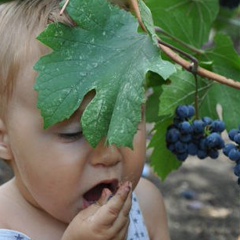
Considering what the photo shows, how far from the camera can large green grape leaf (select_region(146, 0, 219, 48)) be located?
156cm

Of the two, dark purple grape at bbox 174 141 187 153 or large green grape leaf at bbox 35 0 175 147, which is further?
dark purple grape at bbox 174 141 187 153

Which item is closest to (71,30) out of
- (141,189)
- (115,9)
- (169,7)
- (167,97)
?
(115,9)

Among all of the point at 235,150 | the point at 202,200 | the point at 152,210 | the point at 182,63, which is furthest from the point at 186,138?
the point at 202,200

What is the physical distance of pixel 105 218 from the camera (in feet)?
3.77

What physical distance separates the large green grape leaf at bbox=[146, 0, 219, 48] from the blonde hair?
36 centimetres

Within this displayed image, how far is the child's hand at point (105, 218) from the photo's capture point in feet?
3.74

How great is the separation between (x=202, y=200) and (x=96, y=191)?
226cm

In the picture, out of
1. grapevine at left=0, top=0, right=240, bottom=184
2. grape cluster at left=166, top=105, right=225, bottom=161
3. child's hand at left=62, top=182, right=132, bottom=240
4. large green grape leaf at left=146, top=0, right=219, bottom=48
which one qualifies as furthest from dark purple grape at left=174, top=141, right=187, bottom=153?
large green grape leaf at left=146, top=0, right=219, bottom=48

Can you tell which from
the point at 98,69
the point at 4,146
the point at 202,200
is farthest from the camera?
the point at 202,200

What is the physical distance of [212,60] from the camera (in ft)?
4.78

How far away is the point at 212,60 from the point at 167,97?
0.48 ft

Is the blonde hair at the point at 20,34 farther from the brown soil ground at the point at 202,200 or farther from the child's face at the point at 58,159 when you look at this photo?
the brown soil ground at the point at 202,200

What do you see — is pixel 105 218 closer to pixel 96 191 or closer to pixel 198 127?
pixel 96 191

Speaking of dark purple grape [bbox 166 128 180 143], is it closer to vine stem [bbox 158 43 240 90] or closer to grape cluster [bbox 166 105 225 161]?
grape cluster [bbox 166 105 225 161]
